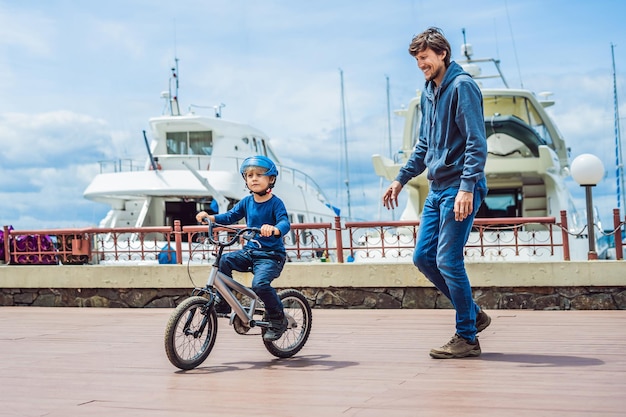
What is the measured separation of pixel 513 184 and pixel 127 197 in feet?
38.9

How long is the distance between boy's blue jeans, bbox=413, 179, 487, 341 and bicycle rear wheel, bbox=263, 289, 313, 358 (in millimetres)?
1052

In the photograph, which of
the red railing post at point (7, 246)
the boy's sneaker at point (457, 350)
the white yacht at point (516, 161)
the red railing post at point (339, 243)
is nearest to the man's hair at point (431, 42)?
the boy's sneaker at point (457, 350)

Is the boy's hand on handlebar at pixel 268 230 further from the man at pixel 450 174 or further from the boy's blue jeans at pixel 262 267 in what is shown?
the man at pixel 450 174

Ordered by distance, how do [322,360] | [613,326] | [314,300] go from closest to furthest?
[322,360] < [613,326] < [314,300]

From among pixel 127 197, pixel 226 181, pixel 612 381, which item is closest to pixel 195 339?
pixel 612 381

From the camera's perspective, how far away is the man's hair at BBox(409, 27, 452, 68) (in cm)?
516

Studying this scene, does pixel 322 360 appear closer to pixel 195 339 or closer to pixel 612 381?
pixel 195 339

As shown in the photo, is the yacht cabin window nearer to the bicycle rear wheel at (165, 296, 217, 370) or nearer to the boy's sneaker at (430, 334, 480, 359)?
the bicycle rear wheel at (165, 296, 217, 370)

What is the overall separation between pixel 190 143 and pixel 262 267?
21.7 m

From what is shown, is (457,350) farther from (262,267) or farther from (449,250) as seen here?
(262,267)

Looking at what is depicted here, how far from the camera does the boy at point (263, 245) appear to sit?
5.36 meters

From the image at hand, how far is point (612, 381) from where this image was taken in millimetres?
4293

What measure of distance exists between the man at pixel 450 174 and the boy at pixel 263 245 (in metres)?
0.96

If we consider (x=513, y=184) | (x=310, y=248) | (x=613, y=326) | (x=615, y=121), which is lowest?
(x=613, y=326)
